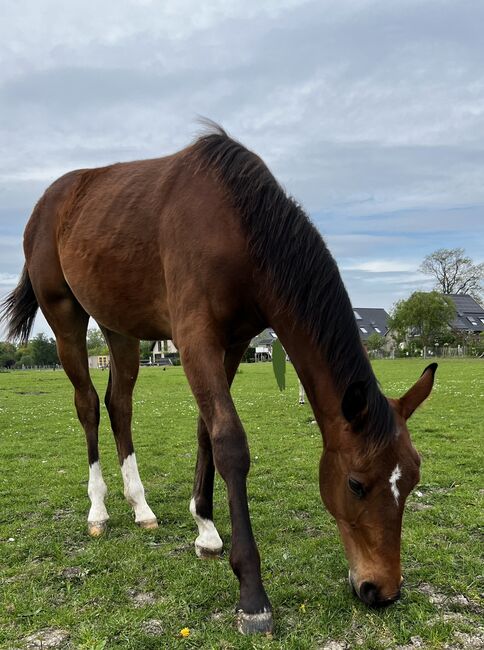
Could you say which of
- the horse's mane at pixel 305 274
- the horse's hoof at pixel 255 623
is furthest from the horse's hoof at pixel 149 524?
the horse's mane at pixel 305 274

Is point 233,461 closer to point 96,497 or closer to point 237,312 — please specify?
point 237,312

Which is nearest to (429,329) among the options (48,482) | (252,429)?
(252,429)

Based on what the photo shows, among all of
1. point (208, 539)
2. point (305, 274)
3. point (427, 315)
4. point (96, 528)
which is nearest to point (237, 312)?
point (305, 274)

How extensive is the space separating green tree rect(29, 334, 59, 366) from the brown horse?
69.3 m

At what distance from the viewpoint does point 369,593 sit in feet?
8.61

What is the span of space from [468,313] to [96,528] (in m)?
73.6

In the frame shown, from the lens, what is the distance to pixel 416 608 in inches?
107

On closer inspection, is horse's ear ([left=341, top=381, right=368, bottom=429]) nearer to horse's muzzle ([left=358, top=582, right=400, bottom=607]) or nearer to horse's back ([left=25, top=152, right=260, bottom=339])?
horse's muzzle ([left=358, top=582, right=400, bottom=607])

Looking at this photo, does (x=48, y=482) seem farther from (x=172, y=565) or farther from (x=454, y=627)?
(x=454, y=627)

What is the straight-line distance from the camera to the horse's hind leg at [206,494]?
361cm

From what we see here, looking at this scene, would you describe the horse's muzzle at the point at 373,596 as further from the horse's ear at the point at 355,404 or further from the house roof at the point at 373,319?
the house roof at the point at 373,319

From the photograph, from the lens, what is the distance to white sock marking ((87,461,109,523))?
4.35 meters

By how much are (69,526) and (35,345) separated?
71.9 m

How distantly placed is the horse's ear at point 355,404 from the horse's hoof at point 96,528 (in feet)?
8.29
